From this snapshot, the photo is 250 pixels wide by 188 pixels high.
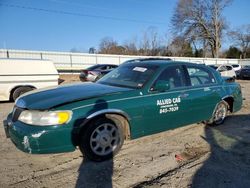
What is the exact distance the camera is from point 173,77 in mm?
4980

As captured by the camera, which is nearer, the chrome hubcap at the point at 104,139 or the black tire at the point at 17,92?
the chrome hubcap at the point at 104,139

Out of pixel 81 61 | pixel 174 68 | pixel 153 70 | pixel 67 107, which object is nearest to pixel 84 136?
pixel 67 107

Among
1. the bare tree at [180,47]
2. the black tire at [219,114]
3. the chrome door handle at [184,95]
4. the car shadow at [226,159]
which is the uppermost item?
the bare tree at [180,47]

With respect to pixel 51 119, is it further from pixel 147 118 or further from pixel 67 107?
pixel 147 118

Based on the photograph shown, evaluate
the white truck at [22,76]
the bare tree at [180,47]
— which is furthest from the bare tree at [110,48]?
the white truck at [22,76]

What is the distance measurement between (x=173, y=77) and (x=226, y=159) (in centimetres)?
177

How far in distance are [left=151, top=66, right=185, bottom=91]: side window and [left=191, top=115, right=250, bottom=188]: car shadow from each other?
128 centimetres

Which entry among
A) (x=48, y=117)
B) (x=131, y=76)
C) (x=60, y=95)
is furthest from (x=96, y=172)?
(x=131, y=76)

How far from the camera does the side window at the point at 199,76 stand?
5320mm

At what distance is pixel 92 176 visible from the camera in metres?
3.49

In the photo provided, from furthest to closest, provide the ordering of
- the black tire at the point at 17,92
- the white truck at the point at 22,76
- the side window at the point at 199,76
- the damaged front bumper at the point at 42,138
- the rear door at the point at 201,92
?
the black tire at the point at 17,92 → the white truck at the point at 22,76 → the side window at the point at 199,76 → the rear door at the point at 201,92 → the damaged front bumper at the point at 42,138

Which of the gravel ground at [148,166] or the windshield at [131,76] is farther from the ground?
the windshield at [131,76]

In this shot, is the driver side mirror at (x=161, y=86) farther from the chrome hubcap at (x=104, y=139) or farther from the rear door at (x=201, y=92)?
the chrome hubcap at (x=104, y=139)

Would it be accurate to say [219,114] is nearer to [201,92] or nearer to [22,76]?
[201,92]
